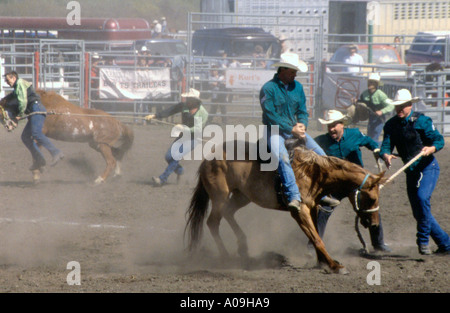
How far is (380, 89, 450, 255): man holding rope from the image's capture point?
605cm

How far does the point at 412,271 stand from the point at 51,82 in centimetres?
1436

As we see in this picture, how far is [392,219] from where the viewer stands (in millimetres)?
7918

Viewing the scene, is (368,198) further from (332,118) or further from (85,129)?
(85,129)

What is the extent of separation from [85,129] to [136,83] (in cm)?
680

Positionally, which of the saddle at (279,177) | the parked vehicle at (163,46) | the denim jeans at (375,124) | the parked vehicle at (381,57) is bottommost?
the saddle at (279,177)

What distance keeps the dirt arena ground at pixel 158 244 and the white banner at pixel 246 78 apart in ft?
19.5

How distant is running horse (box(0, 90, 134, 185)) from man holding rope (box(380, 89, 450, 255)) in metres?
5.29

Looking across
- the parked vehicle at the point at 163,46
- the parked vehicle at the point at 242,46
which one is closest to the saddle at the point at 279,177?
the parked vehicle at the point at 242,46

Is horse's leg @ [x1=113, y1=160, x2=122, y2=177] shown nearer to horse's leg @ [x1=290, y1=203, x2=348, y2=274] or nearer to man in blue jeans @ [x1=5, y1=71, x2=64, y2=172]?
man in blue jeans @ [x1=5, y1=71, x2=64, y2=172]

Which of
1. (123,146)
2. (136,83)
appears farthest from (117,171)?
(136,83)

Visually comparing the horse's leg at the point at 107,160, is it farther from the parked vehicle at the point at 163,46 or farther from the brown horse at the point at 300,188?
the parked vehicle at the point at 163,46

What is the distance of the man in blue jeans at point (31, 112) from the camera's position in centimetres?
969
